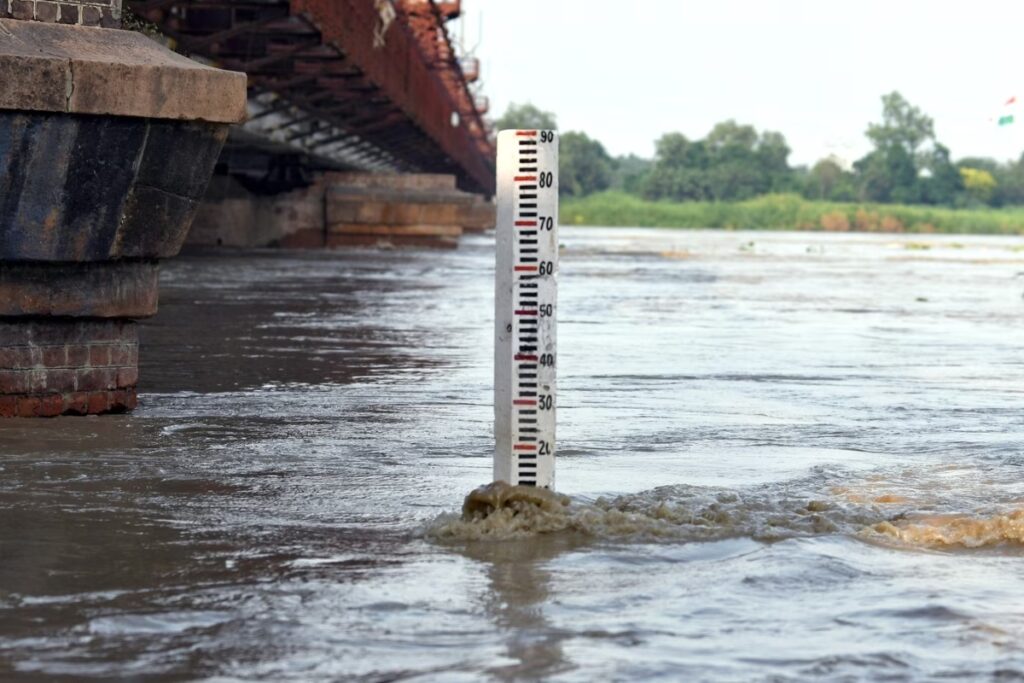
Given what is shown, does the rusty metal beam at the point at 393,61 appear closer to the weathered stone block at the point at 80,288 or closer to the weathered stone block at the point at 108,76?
the weathered stone block at the point at 80,288

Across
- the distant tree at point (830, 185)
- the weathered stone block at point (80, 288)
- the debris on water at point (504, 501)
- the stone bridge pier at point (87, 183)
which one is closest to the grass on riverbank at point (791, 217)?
the distant tree at point (830, 185)

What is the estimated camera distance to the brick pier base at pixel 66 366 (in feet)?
26.0

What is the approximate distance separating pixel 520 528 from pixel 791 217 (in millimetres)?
124794

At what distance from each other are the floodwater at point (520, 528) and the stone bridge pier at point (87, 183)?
335 mm

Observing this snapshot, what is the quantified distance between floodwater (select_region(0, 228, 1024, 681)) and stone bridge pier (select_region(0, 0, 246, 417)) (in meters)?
0.34

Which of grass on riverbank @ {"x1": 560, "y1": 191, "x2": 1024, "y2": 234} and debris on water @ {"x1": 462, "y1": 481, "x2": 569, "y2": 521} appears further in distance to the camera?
grass on riverbank @ {"x1": 560, "y1": 191, "x2": 1024, "y2": 234}

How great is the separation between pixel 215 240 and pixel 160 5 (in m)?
22.4

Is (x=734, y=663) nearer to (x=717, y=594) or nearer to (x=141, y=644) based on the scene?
(x=717, y=594)

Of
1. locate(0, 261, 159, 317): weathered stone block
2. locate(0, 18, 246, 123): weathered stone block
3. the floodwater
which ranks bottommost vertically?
the floodwater

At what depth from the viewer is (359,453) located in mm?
7004

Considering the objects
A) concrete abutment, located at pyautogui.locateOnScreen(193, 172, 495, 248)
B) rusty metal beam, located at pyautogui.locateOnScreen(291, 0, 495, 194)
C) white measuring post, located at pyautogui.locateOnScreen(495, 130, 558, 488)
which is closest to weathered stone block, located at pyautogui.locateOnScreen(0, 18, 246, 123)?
white measuring post, located at pyautogui.locateOnScreen(495, 130, 558, 488)

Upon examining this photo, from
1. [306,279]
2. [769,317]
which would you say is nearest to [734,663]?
[769,317]

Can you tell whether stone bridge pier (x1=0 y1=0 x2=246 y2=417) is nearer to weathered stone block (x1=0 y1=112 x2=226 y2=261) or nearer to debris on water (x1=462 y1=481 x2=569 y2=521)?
weathered stone block (x1=0 y1=112 x2=226 y2=261)

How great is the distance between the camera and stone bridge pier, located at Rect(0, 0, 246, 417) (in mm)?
7492
